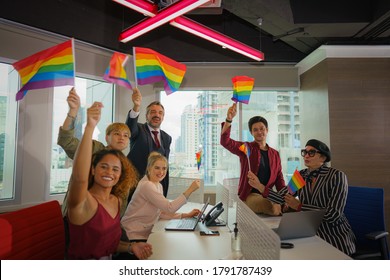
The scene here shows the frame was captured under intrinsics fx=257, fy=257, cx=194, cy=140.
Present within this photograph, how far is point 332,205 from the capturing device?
1.78 metres

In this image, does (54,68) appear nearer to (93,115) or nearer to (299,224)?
(93,115)

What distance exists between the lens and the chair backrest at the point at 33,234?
3.96 feet

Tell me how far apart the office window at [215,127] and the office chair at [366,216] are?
204 cm

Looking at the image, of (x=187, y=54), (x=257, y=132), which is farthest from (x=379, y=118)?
(x=187, y=54)

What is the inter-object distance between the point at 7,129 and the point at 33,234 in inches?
79.9

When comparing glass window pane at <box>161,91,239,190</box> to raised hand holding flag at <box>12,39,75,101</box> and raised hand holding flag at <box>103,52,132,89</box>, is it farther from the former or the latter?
raised hand holding flag at <box>12,39,75,101</box>

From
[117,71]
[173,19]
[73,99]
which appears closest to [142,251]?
[73,99]

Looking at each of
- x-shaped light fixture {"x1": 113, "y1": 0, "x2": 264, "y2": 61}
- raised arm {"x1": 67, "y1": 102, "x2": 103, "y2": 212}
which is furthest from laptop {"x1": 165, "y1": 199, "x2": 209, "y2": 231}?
x-shaped light fixture {"x1": 113, "y1": 0, "x2": 264, "y2": 61}

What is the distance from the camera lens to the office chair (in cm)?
194

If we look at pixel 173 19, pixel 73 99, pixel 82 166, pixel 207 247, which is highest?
pixel 173 19

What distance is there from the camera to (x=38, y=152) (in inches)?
119

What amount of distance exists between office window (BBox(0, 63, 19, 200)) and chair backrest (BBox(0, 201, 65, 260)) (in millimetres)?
1717
